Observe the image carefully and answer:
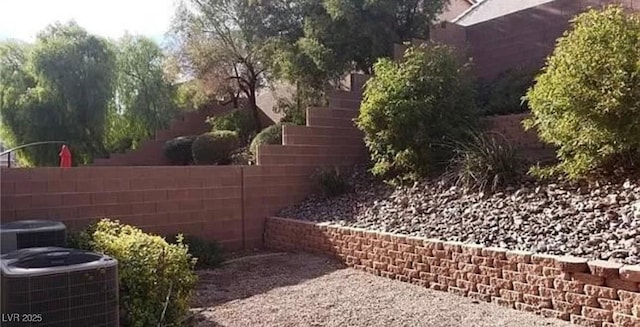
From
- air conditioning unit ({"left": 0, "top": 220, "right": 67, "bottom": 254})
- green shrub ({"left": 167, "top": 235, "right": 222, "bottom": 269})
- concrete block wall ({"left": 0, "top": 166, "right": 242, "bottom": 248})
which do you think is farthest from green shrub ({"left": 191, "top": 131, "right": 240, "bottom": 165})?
air conditioning unit ({"left": 0, "top": 220, "right": 67, "bottom": 254})

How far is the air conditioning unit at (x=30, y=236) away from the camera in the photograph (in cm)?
461

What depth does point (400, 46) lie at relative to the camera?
9664 millimetres

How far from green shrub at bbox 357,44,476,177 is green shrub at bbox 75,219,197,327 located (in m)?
4.29

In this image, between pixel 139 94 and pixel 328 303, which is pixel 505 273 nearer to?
pixel 328 303

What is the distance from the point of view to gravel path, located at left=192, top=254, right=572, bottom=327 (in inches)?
184

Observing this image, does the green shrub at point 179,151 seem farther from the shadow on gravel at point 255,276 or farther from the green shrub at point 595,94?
the green shrub at point 595,94

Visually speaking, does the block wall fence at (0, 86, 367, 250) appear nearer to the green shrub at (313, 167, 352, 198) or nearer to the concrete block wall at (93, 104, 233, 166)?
the green shrub at (313, 167, 352, 198)

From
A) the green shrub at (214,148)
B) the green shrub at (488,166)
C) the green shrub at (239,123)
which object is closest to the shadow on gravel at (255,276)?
the green shrub at (488,166)

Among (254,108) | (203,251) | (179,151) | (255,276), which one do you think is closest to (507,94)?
(255,276)

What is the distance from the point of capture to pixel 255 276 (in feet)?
21.9

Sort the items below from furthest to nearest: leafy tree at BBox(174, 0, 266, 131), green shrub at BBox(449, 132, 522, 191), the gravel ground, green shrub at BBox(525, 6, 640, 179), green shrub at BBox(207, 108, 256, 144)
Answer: green shrub at BBox(207, 108, 256, 144) < leafy tree at BBox(174, 0, 266, 131) < green shrub at BBox(449, 132, 522, 191) < green shrub at BBox(525, 6, 640, 179) < the gravel ground

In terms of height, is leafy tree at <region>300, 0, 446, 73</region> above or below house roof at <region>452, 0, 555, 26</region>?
below

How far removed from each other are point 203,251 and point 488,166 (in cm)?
407

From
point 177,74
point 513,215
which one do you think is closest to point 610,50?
point 513,215
